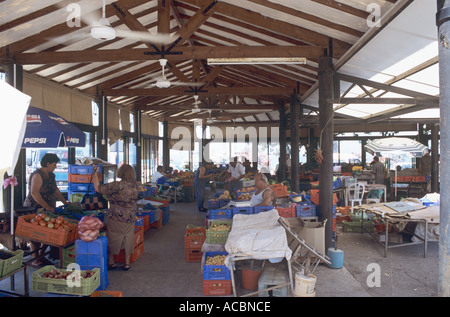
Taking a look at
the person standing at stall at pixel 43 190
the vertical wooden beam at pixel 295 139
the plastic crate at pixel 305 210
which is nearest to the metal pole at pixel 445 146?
the plastic crate at pixel 305 210

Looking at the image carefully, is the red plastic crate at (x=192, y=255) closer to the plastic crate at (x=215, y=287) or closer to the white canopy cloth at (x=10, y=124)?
the plastic crate at (x=215, y=287)

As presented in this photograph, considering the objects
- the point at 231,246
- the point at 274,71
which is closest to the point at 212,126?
the point at 274,71

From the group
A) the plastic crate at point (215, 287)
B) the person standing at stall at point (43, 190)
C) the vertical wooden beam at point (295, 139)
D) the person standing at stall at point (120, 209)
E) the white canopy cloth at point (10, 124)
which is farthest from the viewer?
the vertical wooden beam at point (295, 139)

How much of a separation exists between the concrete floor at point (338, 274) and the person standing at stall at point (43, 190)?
0.41 metres

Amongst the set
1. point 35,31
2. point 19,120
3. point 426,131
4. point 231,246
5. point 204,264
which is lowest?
point 204,264

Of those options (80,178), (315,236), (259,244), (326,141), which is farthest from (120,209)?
(326,141)

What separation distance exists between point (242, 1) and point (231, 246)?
4.64 meters

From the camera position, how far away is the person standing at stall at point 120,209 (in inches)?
206

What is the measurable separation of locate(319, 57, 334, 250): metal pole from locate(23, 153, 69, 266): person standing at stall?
4.99 meters

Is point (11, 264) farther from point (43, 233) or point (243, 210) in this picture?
point (243, 210)

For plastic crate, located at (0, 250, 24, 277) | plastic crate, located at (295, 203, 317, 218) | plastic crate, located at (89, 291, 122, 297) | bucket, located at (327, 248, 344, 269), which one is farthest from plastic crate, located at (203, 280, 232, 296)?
plastic crate, located at (295, 203, 317, 218)

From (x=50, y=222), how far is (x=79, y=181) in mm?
3476
